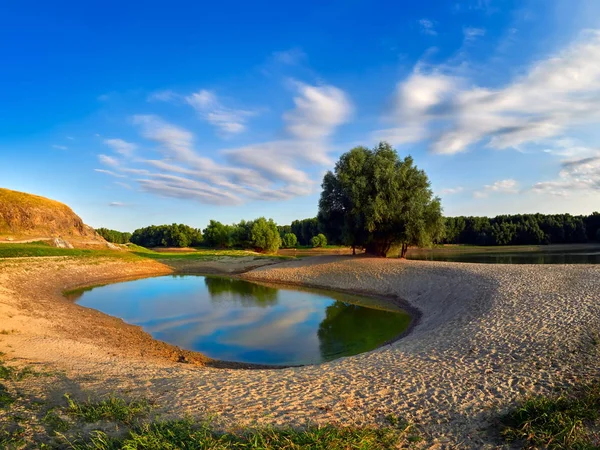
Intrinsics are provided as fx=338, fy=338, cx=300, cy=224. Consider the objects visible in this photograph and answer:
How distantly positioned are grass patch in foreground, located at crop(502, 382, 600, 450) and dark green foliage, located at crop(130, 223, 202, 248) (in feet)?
345

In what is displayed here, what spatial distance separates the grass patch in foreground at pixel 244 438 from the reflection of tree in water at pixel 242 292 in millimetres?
16865

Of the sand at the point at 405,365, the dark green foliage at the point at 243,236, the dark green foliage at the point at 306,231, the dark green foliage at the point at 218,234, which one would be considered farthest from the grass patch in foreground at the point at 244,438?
the dark green foliage at the point at 306,231

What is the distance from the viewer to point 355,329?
15148 millimetres

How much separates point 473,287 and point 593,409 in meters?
12.6

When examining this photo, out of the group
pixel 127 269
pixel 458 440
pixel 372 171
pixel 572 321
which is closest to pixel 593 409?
pixel 458 440

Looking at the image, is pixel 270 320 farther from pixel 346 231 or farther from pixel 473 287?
pixel 346 231

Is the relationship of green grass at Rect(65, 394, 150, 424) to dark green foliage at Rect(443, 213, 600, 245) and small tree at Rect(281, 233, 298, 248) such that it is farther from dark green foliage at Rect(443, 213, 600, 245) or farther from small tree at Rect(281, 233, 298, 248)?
small tree at Rect(281, 233, 298, 248)

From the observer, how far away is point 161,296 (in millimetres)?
24375

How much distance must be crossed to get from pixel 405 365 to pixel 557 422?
365 centimetres

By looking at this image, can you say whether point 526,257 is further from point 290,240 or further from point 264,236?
point 290,240

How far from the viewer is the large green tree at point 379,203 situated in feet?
95.0

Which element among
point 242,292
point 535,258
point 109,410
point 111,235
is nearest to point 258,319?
point 242,292

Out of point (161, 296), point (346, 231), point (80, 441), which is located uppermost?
point (346, 231)

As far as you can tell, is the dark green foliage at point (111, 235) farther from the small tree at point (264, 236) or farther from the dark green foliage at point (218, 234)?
the small tree at point (264, 236)
